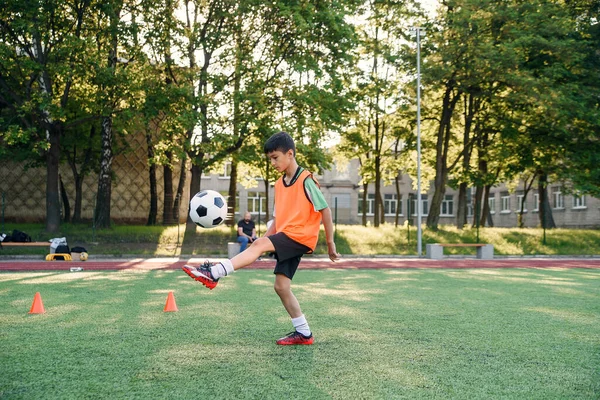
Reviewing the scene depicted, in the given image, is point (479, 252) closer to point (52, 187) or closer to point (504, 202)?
point (52, 187)

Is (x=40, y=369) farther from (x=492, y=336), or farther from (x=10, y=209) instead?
(x=10, y=209)

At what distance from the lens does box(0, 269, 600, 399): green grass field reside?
404 cm

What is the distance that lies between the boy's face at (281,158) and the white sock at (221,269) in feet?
3.25

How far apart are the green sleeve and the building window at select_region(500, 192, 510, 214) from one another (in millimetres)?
57266

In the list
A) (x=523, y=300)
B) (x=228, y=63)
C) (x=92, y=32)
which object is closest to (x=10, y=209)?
(x=92, y=32)

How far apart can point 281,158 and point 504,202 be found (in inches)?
2306

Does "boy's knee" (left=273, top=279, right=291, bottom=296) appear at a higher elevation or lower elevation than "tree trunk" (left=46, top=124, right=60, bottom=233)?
lower

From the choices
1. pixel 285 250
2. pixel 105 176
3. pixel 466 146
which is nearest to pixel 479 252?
pixel 466 146

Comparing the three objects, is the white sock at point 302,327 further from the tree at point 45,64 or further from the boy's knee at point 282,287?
the tree at point 45,64

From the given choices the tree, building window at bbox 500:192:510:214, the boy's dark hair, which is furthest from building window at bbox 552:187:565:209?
the boy's dark hair

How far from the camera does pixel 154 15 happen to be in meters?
25.6

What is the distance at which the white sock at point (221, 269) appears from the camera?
500cm

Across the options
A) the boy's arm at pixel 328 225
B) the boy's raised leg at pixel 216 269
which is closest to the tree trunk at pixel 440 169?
the boy's arm at pixel 328 225

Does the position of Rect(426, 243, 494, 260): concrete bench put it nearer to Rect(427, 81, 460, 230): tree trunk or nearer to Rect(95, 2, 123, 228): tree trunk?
Rect(427, 81, 460, 230): tree trunk
